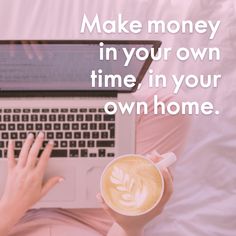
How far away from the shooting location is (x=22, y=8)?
3.42 ft

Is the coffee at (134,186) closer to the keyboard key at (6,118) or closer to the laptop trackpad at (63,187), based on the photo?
the laptop trackpad at (63,187)

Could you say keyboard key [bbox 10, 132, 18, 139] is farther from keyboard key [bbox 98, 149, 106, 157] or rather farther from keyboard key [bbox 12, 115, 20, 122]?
keyboard key [bbox 98, 149, 106, 157]

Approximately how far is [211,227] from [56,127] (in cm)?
30

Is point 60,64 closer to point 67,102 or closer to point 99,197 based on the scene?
point 67,102

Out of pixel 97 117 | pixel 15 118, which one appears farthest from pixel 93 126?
pixel 15 118

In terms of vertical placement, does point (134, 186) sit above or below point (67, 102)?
below

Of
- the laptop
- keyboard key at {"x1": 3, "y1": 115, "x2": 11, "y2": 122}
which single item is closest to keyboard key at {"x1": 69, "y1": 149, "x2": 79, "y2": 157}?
the laptop

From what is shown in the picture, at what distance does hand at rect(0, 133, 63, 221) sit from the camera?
1.01 metres

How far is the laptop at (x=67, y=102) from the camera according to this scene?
3.30ft

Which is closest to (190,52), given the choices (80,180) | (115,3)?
(115,3)

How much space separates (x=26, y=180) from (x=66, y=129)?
10 centimetres

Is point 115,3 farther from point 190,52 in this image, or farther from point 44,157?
point 44,157

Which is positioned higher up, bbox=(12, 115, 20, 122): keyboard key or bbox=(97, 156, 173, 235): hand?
bbox=(12, 115, 20, 122): keyboard key

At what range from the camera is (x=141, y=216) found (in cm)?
100
